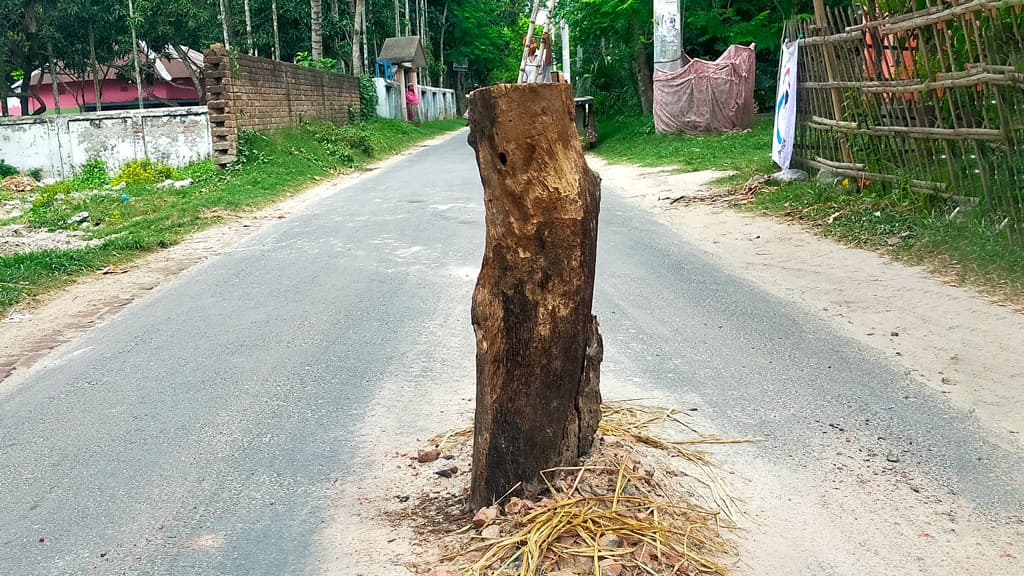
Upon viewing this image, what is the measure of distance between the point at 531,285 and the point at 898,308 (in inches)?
152

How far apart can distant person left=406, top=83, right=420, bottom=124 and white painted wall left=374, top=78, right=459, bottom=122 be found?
1.74ft

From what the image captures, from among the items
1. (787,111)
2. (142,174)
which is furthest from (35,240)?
(787,111)

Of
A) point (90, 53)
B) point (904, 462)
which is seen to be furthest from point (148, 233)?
point (90, 53)

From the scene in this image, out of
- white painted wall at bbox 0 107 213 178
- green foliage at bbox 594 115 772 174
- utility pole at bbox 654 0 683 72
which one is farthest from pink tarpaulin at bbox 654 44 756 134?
white painted wall at bbox 0 107 213 178

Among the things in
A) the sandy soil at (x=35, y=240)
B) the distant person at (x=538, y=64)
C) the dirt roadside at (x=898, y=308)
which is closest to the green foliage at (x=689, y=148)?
A: the dirt roadside at (x=898, y=308)

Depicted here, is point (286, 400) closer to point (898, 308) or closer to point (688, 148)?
point (898, 308)

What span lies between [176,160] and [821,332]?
15.9 meters

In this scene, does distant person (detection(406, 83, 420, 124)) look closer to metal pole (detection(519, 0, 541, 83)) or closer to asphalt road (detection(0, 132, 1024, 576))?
asphalt road (detection(0, 132, 1024, 576))

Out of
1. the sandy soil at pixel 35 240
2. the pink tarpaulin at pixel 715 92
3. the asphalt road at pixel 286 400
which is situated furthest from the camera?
the pink tarpaulin at pixel 715 92

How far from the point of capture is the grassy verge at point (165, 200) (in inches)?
336

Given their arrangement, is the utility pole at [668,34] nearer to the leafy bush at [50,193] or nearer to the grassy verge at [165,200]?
the grassy verge at [165,200]

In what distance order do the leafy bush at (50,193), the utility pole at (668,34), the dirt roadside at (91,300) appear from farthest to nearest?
the utility pole at (668,34) → the leafy bush at (50,193) → the dirt roadside at (91,300)

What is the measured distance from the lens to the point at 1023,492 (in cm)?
335

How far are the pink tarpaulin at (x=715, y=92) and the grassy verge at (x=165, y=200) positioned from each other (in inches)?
301
